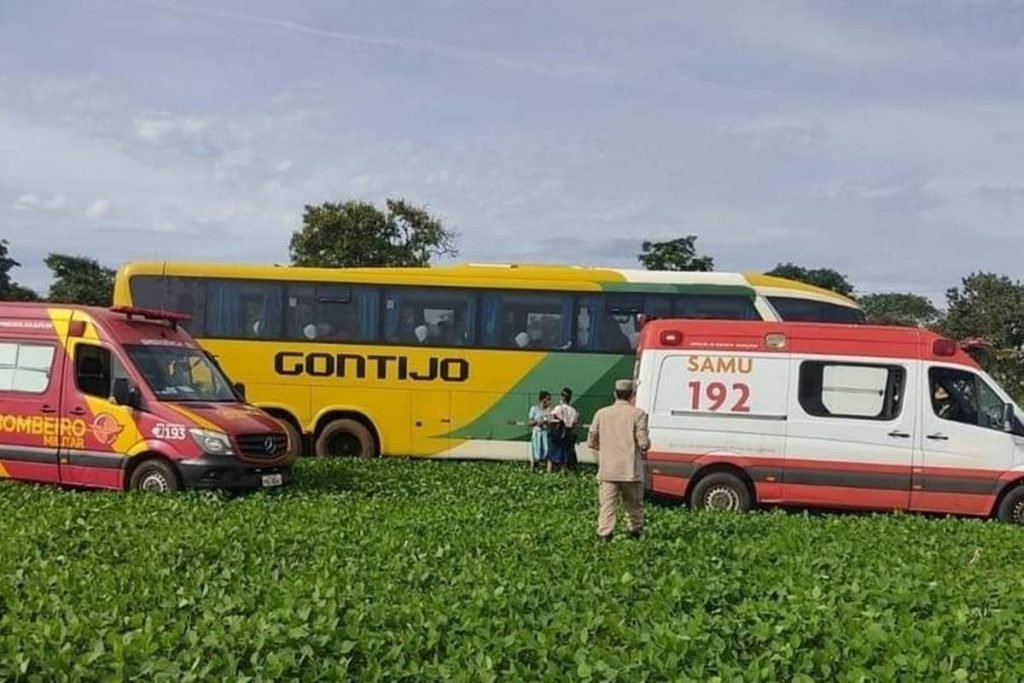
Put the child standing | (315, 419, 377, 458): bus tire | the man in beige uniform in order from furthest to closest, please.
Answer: (315, 419, 377, 458): bus tire < the child standing < the man in beige uniform

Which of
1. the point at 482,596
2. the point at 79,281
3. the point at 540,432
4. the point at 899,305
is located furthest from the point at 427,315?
the point at 899,305

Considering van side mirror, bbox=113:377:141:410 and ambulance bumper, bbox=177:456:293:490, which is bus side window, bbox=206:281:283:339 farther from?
ambulance bumper, bbox=177:456:293:490

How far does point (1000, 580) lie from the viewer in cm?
831

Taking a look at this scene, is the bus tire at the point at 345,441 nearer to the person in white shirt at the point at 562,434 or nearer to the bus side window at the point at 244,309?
the bus side window at the point at 244,309

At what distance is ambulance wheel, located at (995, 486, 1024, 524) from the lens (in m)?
13.4

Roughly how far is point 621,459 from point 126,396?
641cm

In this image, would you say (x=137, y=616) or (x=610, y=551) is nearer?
(x=137, y=616)

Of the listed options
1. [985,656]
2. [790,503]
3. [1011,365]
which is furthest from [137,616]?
[1011,365]

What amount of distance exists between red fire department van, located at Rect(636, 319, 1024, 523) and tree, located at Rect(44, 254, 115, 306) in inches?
2024

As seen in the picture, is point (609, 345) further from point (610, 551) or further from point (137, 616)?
point (137, 616)

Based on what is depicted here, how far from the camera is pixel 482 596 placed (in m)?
6.48

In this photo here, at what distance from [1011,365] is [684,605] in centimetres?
4094

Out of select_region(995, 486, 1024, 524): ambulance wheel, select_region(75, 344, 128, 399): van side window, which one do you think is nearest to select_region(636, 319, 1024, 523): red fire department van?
select_region(995, 486, 1024, 524): ambulance wheel

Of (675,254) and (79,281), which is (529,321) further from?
(79,281)
